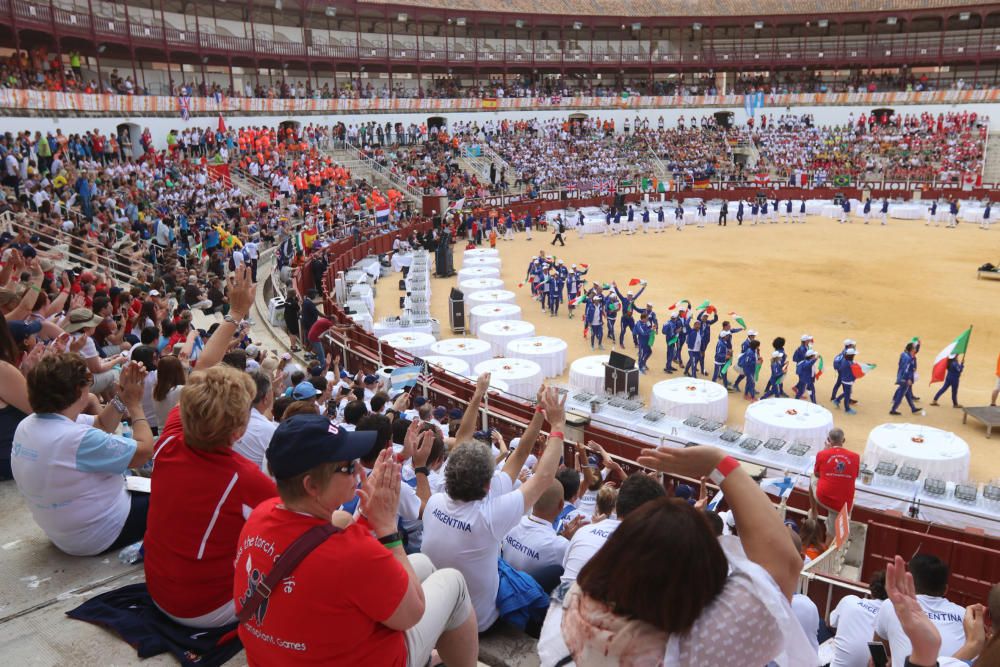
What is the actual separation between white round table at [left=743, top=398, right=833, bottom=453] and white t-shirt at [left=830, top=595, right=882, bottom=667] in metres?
7.91

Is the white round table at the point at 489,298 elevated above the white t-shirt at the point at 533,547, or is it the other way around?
the white t-shirt at the point at 533,547

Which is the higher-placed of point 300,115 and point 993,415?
point 300,115

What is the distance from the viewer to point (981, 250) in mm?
30938

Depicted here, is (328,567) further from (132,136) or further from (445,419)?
(132,136)

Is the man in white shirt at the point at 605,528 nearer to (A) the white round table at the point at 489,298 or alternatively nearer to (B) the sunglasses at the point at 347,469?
(B) the sunglasses at the point at 347,469

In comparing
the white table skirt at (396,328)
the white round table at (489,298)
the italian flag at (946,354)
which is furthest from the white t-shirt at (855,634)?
the white round table at (489,298)

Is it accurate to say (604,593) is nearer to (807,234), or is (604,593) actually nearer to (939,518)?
(939,518)

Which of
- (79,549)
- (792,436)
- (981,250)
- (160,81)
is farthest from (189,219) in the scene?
(981,250)

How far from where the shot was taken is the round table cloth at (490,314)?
67.9 feet

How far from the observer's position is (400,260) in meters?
29.5

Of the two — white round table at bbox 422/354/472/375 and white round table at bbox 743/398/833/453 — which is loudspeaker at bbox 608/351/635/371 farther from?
white round table at bbox 422/354/472/375

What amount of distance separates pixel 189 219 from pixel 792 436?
63.3 feet

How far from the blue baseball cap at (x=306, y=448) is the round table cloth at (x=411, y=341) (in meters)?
13.9

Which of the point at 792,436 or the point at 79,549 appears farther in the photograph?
the point at 792,436
